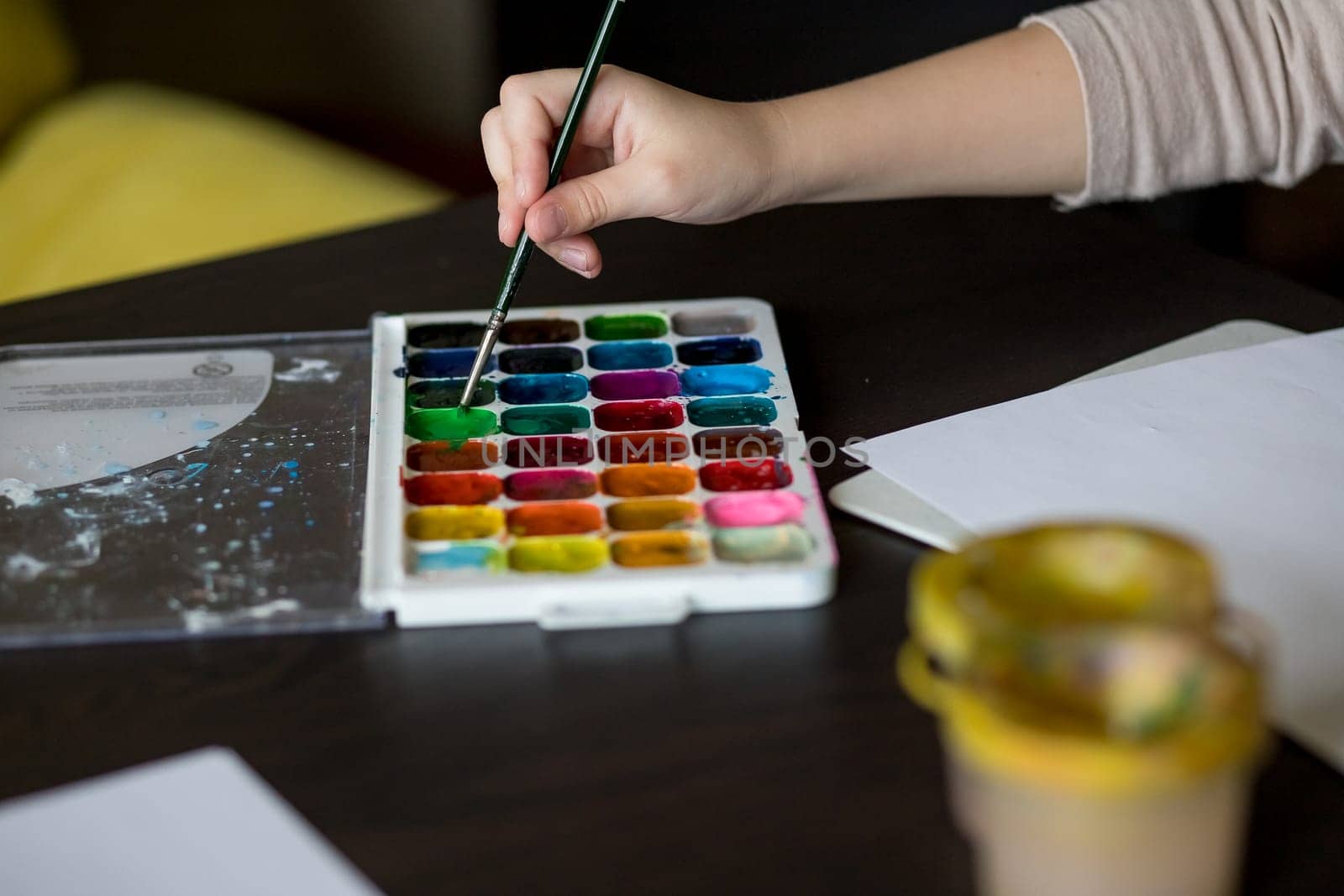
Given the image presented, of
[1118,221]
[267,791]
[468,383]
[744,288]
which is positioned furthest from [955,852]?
[1118,221]

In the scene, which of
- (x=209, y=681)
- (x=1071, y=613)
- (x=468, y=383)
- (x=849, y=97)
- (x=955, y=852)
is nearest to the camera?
(x=1071, y=613)

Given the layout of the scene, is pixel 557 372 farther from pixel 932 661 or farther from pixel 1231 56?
pixel 1231 56

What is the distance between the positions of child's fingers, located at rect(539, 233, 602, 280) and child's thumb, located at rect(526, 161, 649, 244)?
14 mm

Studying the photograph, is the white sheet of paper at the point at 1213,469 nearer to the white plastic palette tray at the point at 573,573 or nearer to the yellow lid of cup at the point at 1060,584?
the white plastic palette tray at the point at 573,573

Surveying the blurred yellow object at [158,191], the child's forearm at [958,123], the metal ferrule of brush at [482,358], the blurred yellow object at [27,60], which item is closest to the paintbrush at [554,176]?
the metal ferrule of brush at [482,358]

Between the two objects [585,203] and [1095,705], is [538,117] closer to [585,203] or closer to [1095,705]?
[585,203]

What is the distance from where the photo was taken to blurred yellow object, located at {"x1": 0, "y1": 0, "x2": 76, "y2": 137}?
1878 millimetres

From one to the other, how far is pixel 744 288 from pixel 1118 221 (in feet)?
0.94

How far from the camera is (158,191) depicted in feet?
5.60

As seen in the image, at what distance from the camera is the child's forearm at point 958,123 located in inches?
37.1

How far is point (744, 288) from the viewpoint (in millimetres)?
962

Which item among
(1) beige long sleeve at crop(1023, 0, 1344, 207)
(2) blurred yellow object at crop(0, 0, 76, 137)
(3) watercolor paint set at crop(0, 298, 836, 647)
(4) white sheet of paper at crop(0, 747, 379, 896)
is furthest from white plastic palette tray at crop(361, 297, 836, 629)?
(2) blurred yellow object at crop(0, 0, 76, 137)

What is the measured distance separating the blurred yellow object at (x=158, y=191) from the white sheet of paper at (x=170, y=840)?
44.0 inches

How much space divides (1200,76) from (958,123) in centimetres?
16
